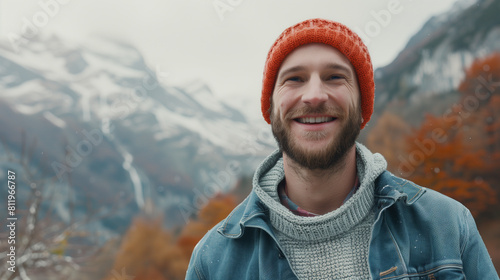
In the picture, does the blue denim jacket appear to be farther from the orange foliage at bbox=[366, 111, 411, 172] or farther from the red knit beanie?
the orange foliage at bbox=[366, 111, 411, 172]

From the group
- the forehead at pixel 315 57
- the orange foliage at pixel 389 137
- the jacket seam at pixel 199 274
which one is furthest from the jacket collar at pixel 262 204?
the orange foliage at pixel 389 137

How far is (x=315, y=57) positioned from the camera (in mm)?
2395

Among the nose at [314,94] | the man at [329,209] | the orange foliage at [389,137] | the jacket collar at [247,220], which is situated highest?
the nose at [314,94]

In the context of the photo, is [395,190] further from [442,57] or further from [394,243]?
[442,57]

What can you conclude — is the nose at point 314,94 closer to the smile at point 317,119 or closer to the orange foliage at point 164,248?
the smile at point 317,119

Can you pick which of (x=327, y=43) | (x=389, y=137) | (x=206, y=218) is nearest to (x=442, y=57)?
(x=389, y=137)

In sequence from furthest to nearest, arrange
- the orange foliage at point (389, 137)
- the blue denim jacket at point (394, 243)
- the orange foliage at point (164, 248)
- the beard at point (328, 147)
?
the orange foliage at point (164, 248) < the orange foliage at point (389, 137) < the beard at point (328, 147) < the blue denim jacket at point (394, 243)

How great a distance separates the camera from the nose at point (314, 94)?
2184 mm

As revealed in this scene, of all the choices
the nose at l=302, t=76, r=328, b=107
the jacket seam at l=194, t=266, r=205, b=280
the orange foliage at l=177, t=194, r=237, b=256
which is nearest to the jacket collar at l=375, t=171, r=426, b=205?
the nose at l=302, t=76, r=328, b=107

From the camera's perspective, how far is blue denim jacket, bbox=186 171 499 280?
1.94m

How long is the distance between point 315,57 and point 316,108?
1.26ft

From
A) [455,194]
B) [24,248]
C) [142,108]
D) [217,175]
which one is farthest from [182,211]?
[24,248]

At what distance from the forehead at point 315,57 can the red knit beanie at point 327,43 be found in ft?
0.08

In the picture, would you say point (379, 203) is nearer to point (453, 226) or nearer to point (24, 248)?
point (453, 226)
